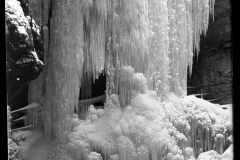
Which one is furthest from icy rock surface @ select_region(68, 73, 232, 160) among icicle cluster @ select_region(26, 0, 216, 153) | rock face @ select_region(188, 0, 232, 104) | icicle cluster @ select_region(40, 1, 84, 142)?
rock face @ select_region(188, 0, 232, 104)

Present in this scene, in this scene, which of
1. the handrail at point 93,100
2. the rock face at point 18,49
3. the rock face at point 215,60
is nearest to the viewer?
the rock face at point 18,49

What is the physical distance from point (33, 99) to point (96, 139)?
0.81m

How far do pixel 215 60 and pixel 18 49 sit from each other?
10.4ft

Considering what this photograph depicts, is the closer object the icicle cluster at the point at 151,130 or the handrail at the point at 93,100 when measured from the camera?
the icicle cluster at the point at 151,130

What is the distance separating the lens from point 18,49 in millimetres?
2590

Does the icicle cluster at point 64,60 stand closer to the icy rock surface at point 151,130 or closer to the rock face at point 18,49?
the icy rock surface at point 151,130

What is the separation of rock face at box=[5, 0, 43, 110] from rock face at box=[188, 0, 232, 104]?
228cm

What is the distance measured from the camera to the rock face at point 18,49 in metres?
2.44

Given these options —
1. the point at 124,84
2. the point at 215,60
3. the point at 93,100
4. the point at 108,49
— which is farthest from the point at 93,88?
the point at 215,60

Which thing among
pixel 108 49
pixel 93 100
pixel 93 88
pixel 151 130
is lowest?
pixel 151 130

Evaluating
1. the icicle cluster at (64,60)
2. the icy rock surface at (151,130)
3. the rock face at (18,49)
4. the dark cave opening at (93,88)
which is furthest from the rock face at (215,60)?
the rock face at (18,49)

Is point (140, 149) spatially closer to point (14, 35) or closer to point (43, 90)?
point (43, 90)

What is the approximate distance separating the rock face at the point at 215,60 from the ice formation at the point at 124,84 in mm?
447

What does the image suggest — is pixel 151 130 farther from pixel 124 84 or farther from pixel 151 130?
pixel 124 84
